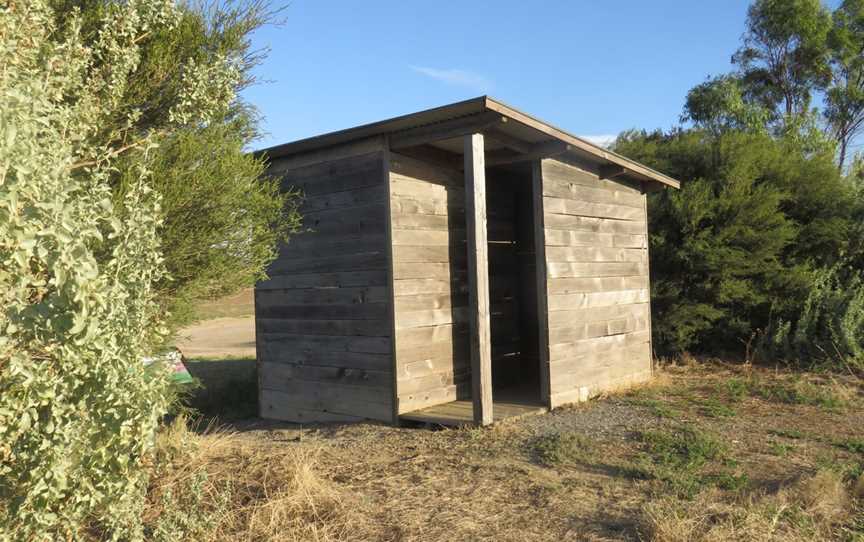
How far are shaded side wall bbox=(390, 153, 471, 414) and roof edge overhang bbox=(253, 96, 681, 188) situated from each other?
16.3 inches

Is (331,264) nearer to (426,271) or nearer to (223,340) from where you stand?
(426,271)

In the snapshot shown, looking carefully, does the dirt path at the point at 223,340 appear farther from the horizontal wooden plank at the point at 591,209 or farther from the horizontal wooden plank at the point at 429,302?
the horizontal wooden plank at the point at 591,209

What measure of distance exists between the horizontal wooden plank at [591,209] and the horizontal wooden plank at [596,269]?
1.88 feet

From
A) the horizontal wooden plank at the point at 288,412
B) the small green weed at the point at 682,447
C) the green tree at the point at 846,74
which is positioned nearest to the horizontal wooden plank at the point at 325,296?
the horizontal wooden plank at the point at 288,412

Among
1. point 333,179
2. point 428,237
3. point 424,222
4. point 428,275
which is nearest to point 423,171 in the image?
point 424,222

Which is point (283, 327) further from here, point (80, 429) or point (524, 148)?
point (80, 429)

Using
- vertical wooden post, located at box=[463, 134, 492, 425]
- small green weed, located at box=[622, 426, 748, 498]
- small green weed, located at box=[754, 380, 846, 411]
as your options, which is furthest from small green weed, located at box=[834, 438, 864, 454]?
vertical wooden post, located at box=[463, 134, 492, 425]

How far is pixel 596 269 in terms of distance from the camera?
26.1 ft

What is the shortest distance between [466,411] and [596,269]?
2.44 m

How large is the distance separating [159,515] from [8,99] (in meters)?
2.82

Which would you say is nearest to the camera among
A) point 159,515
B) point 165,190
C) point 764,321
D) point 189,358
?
point 159,515

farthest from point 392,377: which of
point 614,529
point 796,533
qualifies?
point 796,533

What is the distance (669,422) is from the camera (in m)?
6.39

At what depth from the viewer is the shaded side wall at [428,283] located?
6617mm
